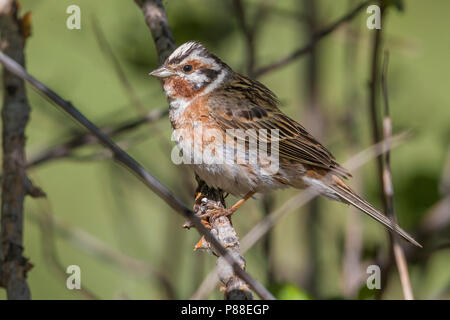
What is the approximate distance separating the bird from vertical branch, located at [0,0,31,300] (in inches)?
28.8

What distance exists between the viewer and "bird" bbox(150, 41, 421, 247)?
3.59 m

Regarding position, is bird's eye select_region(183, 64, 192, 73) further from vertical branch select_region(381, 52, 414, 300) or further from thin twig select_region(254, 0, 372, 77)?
vertical branch select_region(381, 52, 414, 300)

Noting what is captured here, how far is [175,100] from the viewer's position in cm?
379

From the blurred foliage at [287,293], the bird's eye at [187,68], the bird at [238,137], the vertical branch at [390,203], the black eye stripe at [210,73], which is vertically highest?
the black eye stripe at [210,73]

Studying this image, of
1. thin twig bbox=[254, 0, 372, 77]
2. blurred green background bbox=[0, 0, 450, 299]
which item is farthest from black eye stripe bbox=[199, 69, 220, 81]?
blurred green background bbox=[0, 0, 450, 299]

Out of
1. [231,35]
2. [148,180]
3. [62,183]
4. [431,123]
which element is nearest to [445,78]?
[431,123]

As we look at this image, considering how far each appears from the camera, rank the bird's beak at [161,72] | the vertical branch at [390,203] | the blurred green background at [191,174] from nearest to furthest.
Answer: the vertical branch at [390,203]
the bird's beak at [161,72]
the blurred green background at [191,174]

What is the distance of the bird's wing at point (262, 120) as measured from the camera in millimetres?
3725

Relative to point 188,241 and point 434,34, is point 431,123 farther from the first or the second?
point 434,34

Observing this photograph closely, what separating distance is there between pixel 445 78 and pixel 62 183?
15.4 ft

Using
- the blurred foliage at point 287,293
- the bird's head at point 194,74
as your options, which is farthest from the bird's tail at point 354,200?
the bird's head at point 194,74

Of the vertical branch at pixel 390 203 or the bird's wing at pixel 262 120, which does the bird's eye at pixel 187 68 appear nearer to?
the bird's wing at pixel 262 120

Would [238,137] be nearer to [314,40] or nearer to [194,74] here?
[194,74]
